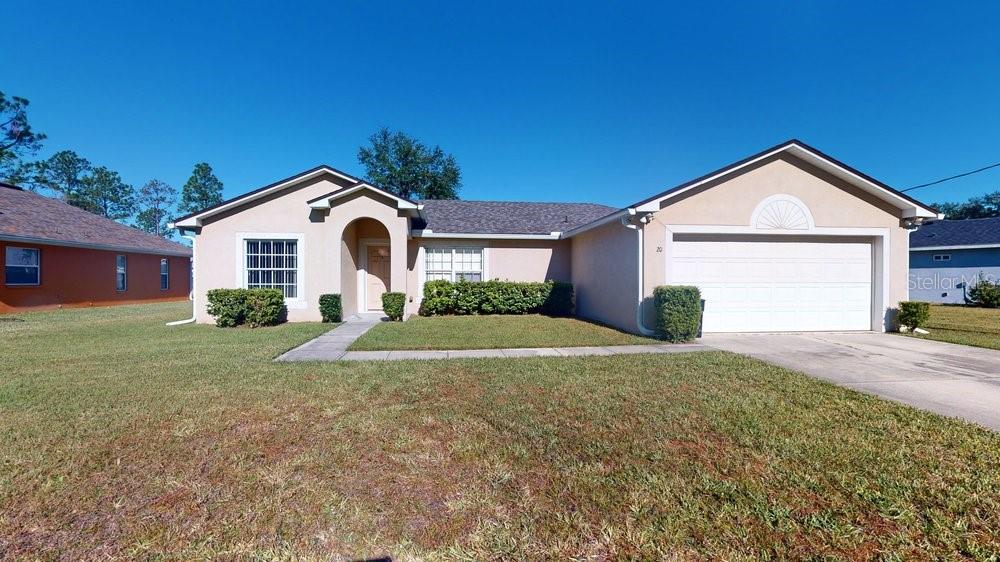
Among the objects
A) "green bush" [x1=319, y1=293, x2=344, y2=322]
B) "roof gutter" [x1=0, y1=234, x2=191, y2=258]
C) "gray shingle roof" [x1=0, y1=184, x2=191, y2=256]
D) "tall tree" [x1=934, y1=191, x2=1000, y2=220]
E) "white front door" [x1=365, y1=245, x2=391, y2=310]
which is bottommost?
"green bush" [x1=319, y1=293, x2=344, y2=322]

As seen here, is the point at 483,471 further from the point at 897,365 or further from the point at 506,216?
the point at 506,216

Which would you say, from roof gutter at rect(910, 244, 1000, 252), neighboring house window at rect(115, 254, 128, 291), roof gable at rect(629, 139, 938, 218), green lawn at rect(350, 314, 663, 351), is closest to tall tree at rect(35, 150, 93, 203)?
neighboring house window at rect(115, 254, 128, 291)

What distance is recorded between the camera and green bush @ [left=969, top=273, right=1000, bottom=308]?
17438 mm

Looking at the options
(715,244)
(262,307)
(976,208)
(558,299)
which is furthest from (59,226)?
(976,208)

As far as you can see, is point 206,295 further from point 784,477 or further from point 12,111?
point 12,111

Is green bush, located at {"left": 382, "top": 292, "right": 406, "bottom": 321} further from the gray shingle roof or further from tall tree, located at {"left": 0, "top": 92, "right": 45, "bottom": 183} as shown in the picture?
tall tree, located at {"left": 0, "top": 92, "right": 45, "bottom": 183}

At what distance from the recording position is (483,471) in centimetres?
308

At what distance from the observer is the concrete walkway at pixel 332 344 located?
696 centimetres

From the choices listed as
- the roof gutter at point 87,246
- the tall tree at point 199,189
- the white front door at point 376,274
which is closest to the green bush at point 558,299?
the white front door at point 376,274

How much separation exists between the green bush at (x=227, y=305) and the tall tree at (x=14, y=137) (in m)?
31.7

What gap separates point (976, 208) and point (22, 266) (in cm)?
7945

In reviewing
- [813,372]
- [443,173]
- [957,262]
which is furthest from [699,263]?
[443,173]

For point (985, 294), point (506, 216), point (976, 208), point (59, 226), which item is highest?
point (976, 208)

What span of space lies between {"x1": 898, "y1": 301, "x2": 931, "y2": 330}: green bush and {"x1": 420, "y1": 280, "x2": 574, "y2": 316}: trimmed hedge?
8.38 metres
